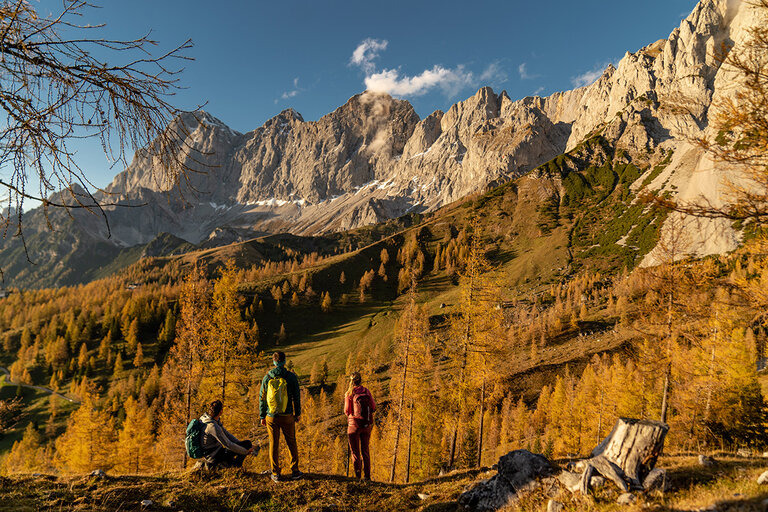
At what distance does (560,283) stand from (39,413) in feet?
536

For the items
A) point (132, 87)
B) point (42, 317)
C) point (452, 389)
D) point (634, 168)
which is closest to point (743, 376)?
point (452, 389)

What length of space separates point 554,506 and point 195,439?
896cm

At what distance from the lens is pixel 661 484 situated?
7.32 m

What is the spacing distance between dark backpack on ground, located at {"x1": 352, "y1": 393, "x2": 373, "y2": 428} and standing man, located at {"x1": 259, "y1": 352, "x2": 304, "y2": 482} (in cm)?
206

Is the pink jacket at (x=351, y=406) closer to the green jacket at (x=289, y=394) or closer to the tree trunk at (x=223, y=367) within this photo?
the green jacket at (x=289, y=394)

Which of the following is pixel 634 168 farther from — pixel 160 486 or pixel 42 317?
pixel 42 317

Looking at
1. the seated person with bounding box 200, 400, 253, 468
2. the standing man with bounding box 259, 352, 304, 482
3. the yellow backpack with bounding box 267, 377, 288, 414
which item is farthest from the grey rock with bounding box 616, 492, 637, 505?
the seated person with bounding box 200, 400, 253, 468

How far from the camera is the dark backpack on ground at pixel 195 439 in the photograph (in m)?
9.41

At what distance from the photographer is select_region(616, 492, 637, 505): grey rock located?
6.89 meters

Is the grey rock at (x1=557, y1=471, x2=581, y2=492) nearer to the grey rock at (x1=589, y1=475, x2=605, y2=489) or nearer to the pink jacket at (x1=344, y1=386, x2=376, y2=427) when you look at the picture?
the grey rock at (x1=589, y1=475, x2=605, y2=489)

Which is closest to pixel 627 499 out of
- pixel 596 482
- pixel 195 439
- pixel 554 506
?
pixel 596 482

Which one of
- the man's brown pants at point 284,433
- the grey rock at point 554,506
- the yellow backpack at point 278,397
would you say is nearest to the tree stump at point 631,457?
the grey rock at point 554,506

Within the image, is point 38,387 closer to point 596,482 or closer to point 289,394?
point 289,394

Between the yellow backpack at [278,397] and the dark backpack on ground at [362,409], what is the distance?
8.31ft
